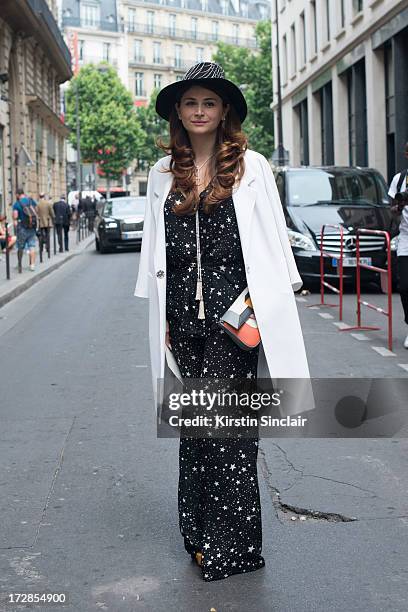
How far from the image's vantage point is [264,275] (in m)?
3.62

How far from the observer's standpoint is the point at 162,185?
378 cm

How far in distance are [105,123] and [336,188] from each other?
6755cm

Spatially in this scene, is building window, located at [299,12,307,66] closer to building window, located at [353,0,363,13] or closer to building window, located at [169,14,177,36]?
building window, located at [353,0,363,13]

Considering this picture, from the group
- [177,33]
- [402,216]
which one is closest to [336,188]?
[402,216]

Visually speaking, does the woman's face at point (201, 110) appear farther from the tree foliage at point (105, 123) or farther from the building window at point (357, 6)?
the tree foliage at point (105, 123)

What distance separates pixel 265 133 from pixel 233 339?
62892 mm

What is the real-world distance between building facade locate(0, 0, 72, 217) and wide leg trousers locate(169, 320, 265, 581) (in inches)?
821

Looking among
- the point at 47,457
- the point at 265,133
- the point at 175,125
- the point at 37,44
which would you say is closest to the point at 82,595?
the point at 175,125

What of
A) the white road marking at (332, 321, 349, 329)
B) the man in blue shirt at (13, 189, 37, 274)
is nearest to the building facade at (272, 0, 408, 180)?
the man in blue shirt at (13, 189, 37, 274)

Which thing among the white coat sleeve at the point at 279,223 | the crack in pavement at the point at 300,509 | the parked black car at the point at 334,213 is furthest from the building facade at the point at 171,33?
the white coat sleeve at the point at 279,223

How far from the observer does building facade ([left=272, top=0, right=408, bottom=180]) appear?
2786cm

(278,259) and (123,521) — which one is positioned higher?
(278,259)

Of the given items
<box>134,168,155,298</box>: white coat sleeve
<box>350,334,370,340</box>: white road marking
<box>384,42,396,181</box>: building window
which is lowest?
<box>350,334,370,340</box>: white road marking

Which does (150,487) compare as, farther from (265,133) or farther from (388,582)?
(265,133)
